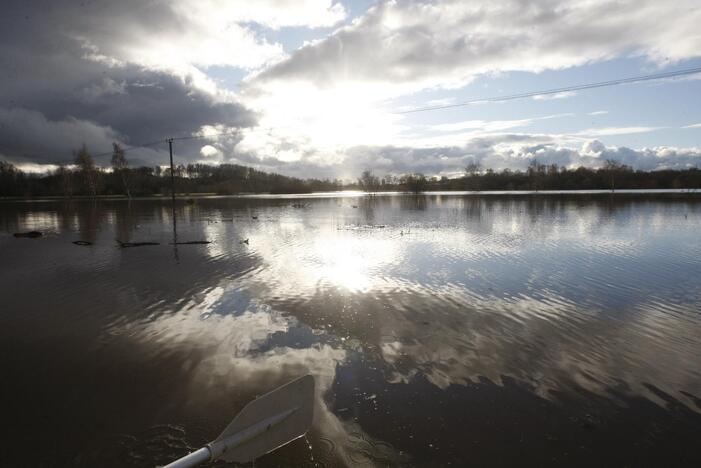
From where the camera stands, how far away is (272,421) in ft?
15.9

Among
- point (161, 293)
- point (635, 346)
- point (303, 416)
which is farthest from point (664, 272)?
point (161, 293)

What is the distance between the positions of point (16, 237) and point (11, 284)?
19366 mm

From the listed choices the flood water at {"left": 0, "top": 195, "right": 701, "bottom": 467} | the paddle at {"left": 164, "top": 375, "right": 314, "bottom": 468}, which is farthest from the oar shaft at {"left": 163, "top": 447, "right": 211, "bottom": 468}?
the flood water at {"left": 0, "top": 195, "right": 701, "bottom": 467}

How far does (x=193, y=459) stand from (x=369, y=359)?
5134mm

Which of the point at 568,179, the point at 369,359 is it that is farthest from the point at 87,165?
the point at 568,179

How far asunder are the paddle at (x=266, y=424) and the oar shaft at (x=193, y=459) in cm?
1

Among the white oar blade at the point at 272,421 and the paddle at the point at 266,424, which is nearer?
the paddle at the point at 266,424

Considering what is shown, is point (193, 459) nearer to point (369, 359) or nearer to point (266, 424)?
point (266, 424)

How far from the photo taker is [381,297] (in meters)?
13.2

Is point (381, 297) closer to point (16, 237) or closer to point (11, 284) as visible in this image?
point (11, 284)

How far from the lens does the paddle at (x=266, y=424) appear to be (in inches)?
173

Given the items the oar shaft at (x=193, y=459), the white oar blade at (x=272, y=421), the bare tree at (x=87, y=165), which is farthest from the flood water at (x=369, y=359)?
the bare tree at (x=87, y=165)

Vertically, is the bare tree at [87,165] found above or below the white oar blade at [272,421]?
above

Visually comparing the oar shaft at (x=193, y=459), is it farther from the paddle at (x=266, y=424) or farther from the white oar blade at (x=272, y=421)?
the white oar blade at (x=272, y=421)
